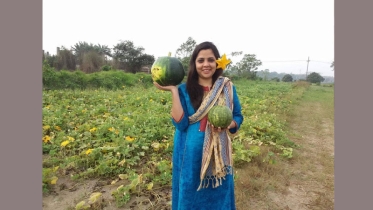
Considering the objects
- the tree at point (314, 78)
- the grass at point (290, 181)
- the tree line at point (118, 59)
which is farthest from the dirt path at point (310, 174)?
the tree at point (314, 78)

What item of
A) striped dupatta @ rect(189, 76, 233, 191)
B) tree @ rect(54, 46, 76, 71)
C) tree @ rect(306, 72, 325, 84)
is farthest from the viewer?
tree @ rect(306, 72, 325, 84)

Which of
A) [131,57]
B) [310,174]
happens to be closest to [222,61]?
[310,174]

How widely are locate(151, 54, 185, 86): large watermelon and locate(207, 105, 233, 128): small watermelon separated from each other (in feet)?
1.86

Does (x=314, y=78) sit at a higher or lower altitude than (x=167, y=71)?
higher

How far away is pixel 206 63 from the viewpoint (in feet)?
7.70

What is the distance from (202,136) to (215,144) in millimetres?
146

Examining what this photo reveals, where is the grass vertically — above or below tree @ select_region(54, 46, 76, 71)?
below

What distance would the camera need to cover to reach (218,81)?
8.01ft

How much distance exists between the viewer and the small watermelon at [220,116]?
2.19 metres

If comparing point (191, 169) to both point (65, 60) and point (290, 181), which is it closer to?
point (290, 181)

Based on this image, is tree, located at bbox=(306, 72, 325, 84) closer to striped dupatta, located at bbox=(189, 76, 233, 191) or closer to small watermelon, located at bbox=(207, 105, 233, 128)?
striped dupatta, located at bbox=(189, 76, 233, 191)

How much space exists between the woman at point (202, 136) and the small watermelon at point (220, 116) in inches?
4.2

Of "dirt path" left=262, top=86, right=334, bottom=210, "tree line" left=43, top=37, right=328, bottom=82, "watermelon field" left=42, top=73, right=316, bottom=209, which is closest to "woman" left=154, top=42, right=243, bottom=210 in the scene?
"watermelon field" left=42, top=73, right=316, bottom=209

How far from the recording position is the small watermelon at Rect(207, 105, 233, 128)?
7.19ft
